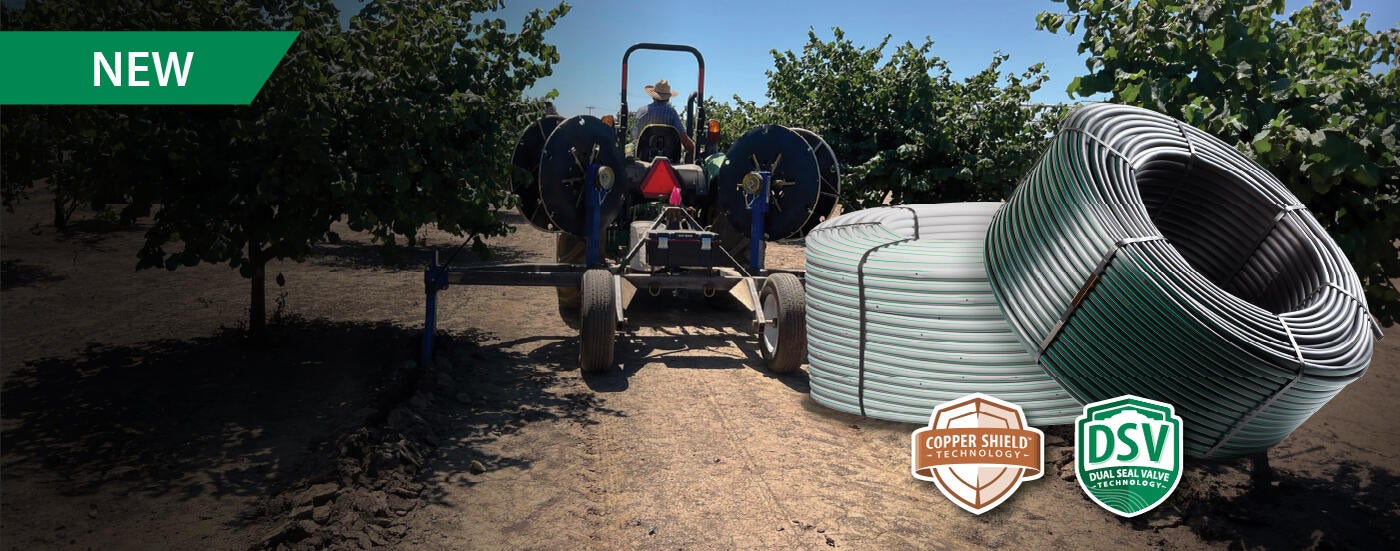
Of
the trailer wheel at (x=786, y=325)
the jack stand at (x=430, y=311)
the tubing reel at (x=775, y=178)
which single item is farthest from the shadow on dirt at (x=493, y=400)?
the tubing reel at (x=775, y=178)

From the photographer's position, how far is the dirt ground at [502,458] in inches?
201

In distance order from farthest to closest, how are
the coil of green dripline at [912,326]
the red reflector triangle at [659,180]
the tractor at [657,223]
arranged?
the red reflector triangle at [659,180], the tractor at [657,223], the coil of green dripline at [912,326]

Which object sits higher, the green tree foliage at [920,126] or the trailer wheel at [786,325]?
the green tree foliage at [920,126]

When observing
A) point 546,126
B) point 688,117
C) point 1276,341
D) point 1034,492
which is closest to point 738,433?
point 1034,492

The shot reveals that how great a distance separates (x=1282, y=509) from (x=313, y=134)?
7.07m

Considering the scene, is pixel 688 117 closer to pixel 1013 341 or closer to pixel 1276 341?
pixel 1013 341

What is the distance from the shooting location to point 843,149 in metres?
12.1

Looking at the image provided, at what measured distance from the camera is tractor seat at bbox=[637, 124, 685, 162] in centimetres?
1253

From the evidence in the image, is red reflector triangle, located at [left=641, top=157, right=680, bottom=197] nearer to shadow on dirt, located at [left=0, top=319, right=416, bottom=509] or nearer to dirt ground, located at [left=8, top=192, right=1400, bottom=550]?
dirt ground, located at [left=8, top=192, right=1400, bottom=550]

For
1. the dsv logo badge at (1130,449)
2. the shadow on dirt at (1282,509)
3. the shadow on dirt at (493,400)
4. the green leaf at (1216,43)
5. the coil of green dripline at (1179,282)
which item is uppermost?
the green leaf at (1216,43)

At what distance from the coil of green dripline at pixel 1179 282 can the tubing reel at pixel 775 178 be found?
5016mm

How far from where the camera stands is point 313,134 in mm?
6836

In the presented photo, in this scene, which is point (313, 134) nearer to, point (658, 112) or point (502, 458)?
point (502, 458)

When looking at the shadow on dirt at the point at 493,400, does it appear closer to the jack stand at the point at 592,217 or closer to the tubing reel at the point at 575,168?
the jack stand at the point at 592,217
